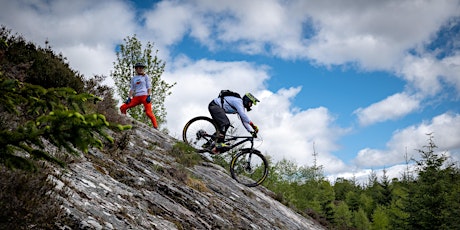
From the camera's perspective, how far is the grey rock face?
4.62 metres

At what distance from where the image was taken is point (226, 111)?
37.0ft

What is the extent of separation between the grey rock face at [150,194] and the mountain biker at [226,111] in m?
1.05

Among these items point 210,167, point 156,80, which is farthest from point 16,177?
point 156,80

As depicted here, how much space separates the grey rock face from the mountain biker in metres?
1.05

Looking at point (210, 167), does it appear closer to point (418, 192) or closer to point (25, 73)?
point (25, 73)

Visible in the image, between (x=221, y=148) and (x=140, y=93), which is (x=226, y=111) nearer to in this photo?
(x=221, y=148)

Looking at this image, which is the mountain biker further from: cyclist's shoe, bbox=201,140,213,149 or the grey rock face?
the grey rock face

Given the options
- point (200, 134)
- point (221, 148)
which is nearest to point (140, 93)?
→ point (200, 134)

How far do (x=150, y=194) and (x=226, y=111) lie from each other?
18.1 feet

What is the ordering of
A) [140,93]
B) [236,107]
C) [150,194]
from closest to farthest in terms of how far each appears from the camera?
[150,194]
[236,107]
[140,93]

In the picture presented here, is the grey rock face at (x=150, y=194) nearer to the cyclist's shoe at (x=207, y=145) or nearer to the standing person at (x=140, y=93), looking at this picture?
the cyclist's shoe at (x=207, y=145)

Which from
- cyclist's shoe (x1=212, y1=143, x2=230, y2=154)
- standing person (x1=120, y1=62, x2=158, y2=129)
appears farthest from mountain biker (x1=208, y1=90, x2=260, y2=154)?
standing person (x1=120, y1=62, x2=158, y2=129)

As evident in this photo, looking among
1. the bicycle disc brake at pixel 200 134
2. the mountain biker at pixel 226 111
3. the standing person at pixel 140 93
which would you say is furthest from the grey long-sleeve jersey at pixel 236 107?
the standing person at pixel 140 93

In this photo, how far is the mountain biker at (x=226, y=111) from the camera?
35.6 feet
